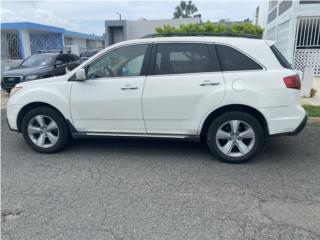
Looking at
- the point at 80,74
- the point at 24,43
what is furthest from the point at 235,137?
the point at 24,43

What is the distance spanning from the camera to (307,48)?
44.0ft

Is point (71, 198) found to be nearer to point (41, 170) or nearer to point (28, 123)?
point (41, 170)

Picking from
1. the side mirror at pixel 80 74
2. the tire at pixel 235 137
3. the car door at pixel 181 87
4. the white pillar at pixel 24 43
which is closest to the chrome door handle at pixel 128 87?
the car door at pixel 181 87

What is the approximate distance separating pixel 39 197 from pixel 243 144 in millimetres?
2747

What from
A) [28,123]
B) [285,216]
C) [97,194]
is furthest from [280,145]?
[28,123]

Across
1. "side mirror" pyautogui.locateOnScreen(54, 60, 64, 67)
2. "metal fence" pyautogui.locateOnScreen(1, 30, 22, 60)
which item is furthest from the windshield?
"metal fence" pyautogui.locateOnScreen(1, 30, 22, 60)

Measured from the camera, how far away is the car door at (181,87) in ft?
13.0

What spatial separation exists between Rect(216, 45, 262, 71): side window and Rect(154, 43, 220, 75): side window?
110mm

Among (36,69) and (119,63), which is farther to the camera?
(36,69)

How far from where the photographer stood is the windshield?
1072 centimetres

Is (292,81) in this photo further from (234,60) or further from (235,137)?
(235,137)

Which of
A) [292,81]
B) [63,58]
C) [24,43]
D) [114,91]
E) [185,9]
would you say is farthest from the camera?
[185,9]

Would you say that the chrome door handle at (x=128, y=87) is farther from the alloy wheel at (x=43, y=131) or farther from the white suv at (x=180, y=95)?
the alloy wheel at (x=43, y=131)

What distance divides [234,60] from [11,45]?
16.9m
